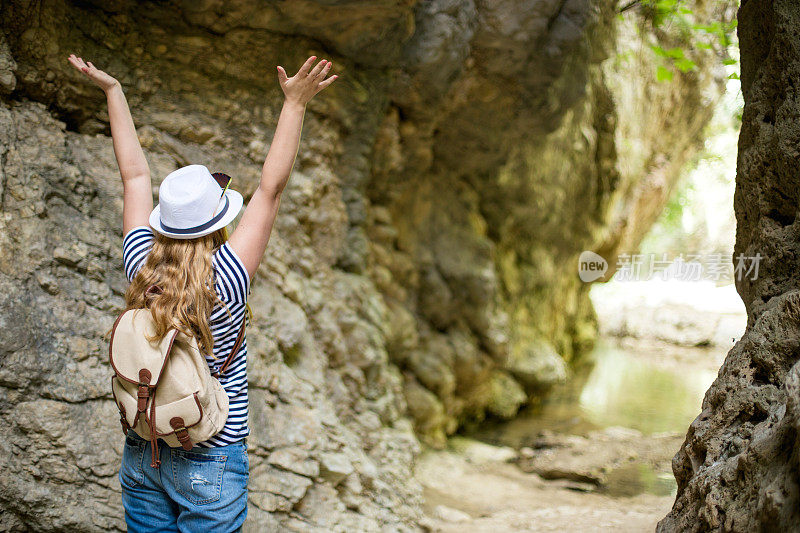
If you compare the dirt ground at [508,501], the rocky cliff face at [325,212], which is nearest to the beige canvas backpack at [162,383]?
the rocky cliff face at [325,212]

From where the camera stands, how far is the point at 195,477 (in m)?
1.87

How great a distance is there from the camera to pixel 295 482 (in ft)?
11.3

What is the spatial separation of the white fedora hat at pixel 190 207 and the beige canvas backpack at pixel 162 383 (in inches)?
7.6

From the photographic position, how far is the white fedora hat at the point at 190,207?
5.96 feet

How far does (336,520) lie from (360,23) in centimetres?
321

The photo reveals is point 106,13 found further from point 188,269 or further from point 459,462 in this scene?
point 459,462

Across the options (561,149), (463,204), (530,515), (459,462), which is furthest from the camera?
(561,149)

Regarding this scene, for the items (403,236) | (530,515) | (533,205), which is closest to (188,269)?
(530,515)

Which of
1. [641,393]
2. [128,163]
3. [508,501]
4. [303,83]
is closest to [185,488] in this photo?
[128,163]

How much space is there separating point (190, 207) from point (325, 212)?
3.10 metres

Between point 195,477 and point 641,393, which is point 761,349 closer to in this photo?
point 195,477

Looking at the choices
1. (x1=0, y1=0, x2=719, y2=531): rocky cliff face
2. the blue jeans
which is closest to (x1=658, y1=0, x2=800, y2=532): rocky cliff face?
the blue jeans

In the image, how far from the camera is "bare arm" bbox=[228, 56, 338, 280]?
1.91m

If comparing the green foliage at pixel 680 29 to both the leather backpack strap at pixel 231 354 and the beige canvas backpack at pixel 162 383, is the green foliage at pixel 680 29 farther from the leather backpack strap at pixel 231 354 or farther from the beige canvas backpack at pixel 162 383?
the beige canvas backpack at pixel 162 383
